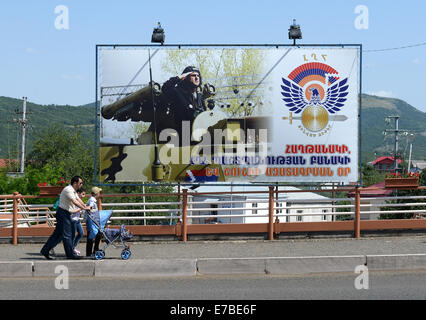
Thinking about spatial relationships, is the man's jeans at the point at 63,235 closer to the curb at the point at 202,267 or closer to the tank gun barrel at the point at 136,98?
the curb at the point at 202,267

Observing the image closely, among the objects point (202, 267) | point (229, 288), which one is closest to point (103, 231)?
point (202, 267)

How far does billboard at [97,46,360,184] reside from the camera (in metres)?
18.3

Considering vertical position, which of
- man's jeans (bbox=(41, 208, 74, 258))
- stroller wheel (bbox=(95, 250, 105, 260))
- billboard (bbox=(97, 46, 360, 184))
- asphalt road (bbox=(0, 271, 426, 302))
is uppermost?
billboard (bbox=(97, 46, 360, 184))

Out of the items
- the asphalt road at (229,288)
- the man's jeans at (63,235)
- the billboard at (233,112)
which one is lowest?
the asphalt road at (229,288)

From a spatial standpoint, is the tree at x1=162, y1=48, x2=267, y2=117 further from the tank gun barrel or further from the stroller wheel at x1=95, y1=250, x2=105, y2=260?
the stroller wheel at x1=95, y1=250, x2=105, y2=260

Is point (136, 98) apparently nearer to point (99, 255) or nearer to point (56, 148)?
Answer: point (99, 255)

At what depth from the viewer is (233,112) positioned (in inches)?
722

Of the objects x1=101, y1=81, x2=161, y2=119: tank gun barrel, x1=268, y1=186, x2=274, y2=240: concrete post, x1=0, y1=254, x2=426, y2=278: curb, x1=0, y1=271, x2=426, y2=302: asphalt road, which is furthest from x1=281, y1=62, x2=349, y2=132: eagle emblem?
x1=0, y1=271, x2=426, y2=302: asphalt road

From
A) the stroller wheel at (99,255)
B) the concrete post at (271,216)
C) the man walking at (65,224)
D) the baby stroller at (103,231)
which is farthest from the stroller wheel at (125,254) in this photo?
the concrete post at (271,216)

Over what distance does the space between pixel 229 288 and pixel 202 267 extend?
5.62 ft

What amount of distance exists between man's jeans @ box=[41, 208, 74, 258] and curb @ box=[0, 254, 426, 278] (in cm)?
84

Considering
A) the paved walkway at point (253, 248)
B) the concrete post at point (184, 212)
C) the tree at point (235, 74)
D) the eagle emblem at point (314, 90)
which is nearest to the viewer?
the paved walkway at point (253, 248)

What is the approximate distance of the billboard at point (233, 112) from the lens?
18.3m
